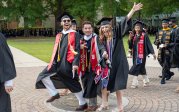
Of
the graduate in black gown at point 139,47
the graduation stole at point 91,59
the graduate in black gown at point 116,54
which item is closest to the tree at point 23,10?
the graduate in black gown at point 139,47

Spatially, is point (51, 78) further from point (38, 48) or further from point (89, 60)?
point (38, 48)

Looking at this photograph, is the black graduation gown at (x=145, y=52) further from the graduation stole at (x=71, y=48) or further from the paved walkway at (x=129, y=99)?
the graduation stole at (x=71, y=48)

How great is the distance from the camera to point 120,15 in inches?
1984

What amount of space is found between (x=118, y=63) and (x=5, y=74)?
2.56 meters

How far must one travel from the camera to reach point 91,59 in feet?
24.6

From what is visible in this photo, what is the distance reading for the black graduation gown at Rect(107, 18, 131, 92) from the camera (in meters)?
7.04

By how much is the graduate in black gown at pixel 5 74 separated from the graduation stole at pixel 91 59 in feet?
7.84

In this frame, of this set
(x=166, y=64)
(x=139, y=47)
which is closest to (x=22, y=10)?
(x=166, y=64)

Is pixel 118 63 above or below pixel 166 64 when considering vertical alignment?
above

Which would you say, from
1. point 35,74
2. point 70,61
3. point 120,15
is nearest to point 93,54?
point 70,61

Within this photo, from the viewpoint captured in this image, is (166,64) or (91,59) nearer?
(91,59)

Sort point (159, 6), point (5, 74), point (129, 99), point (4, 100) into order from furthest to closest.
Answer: point (159, 6), point (129, 99), point (4, 100), point (5, 74)

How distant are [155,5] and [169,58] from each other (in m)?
40.6

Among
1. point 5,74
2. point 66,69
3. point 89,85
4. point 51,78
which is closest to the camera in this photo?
point 5,74
